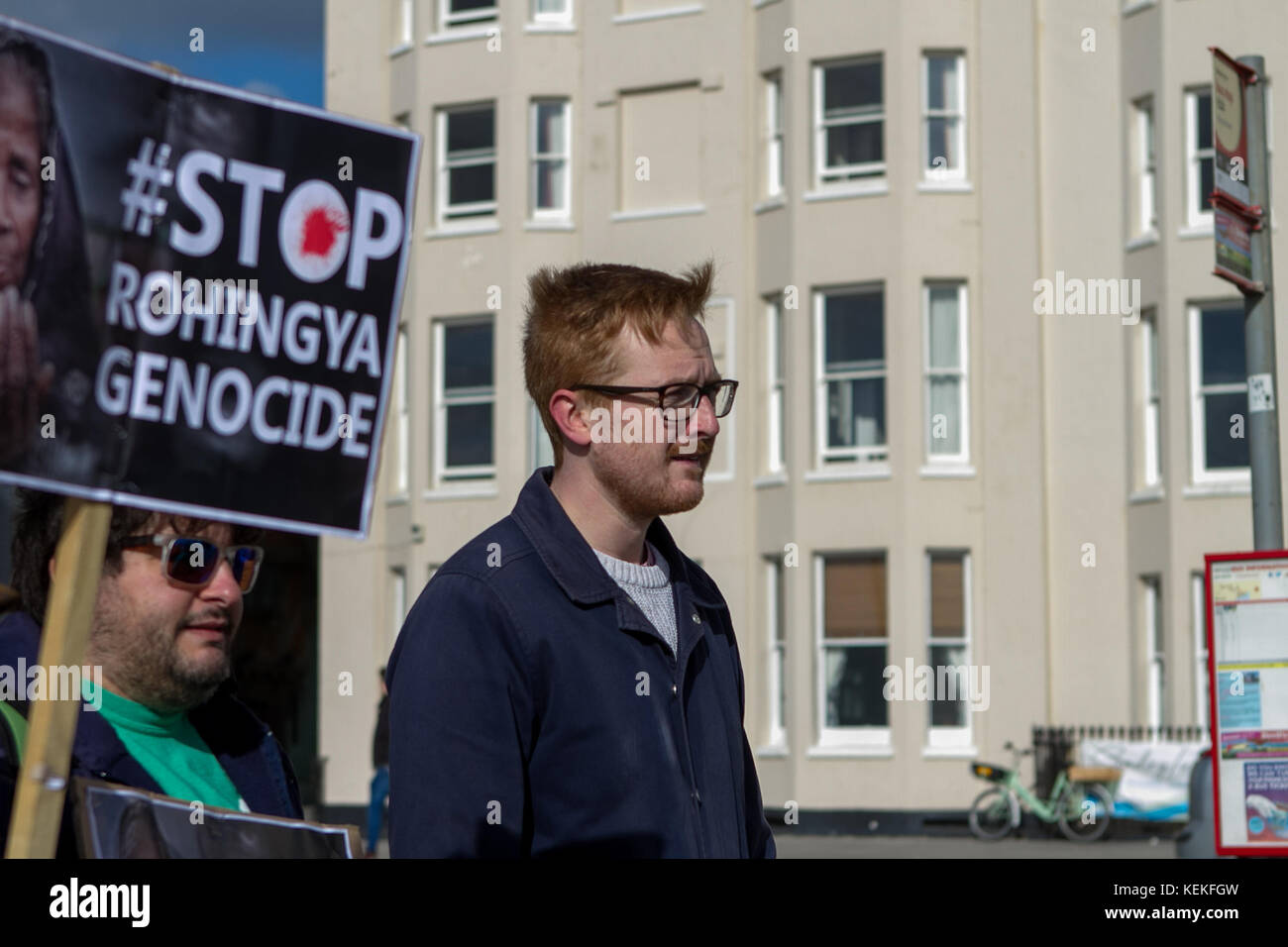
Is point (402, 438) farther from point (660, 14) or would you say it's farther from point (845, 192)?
point (845, 192)

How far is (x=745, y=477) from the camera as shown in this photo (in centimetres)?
2708

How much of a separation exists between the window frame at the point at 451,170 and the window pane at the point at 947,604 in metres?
8.90

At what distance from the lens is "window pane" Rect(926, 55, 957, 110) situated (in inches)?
1049

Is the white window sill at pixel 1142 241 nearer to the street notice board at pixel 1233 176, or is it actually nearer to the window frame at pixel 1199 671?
the window frame at pixel 1199 671

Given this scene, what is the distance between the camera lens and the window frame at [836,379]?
26078 mm

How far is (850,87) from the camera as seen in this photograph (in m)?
27.0

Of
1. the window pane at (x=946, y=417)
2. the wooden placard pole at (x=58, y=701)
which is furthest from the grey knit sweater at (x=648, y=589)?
the window pane at (x=946, y=417)

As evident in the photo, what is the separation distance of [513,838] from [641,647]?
42 cm

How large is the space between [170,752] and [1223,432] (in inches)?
890

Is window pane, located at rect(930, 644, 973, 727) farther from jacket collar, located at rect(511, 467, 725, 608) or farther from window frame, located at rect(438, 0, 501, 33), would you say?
jacket collar, located at rect(511, 467, 725, 608)

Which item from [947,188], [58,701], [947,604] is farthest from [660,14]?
[58,701]
